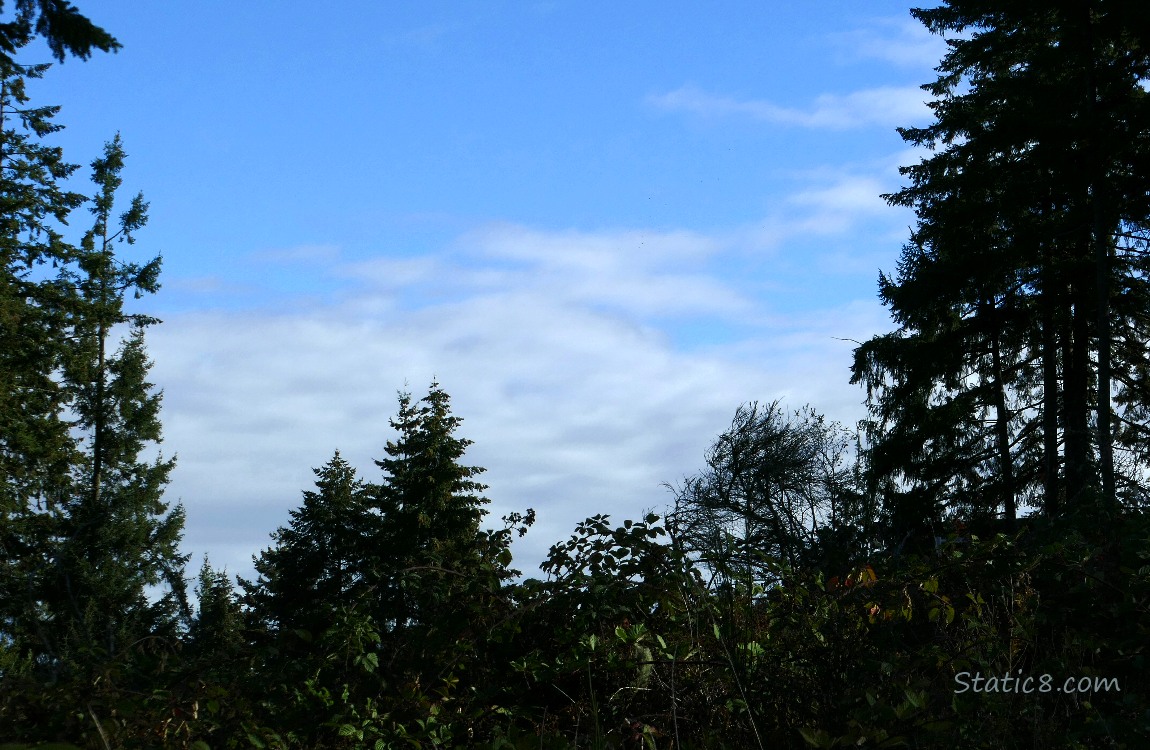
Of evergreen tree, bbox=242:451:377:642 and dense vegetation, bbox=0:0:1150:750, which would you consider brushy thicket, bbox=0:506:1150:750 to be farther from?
evergreen tree, bbox=242:451:377:642

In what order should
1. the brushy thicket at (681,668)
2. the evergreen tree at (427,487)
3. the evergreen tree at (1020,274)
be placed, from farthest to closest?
the evergreen tree at (427,487)
the evergreen tree at (1020,274)
the brushy thicket at (681,668)

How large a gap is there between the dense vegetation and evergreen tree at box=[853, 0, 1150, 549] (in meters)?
0.07

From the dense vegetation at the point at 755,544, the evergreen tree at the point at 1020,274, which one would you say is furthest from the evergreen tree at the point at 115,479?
the evergreen tree at the point at 1020,274

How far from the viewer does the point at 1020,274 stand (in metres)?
20.0

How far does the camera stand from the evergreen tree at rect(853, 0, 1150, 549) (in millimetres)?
17000

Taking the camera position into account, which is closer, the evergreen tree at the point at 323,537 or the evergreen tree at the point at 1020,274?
the evergreen tree at the point at 1020,274

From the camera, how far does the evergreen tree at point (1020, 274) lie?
17000 mm

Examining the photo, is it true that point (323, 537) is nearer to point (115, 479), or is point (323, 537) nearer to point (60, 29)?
point (115, 479)

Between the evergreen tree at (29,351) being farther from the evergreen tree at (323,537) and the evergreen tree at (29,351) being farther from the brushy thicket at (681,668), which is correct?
the brushy thicket at (681,668)

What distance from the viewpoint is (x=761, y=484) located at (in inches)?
733

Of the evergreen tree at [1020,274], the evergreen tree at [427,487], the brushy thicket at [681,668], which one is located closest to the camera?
the brushy thicket at [681,668]

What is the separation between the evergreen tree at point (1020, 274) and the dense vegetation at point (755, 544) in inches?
2.9

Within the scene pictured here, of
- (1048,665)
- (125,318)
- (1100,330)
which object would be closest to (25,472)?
(125,318)

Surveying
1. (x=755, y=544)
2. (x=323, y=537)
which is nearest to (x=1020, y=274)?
(x=755, y=544)
